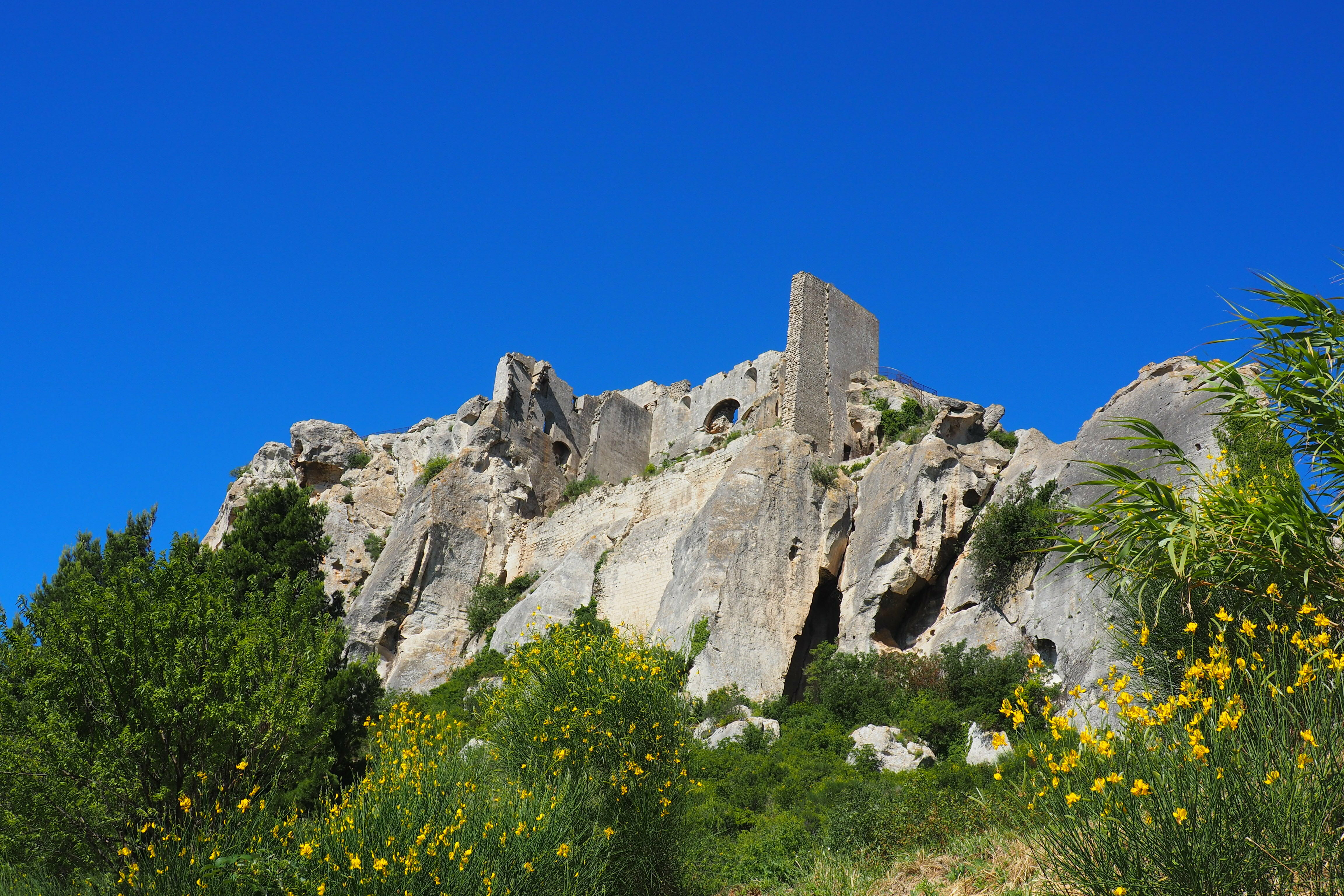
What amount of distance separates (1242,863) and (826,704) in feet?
43.0

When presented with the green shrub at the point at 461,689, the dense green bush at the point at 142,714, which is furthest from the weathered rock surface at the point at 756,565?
the dense green bush at the point at 142,714

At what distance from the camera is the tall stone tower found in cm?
2892

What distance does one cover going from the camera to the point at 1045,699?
16203mm

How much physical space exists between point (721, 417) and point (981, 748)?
80.5 ft

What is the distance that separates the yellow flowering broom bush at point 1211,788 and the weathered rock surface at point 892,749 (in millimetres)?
8922

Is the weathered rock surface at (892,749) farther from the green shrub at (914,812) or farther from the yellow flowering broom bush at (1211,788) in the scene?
the yellow flowering broom bush at (1211,788)

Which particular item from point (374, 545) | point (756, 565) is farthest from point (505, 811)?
point (374, 545)

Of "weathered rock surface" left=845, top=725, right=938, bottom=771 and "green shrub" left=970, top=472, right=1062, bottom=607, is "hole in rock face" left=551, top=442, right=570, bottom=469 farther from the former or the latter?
"weathered rock surface" left=845, top=725, right=938, bottom=771

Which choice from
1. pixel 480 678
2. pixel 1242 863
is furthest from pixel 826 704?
pixel 1242 863

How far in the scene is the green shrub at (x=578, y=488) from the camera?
1298 inches

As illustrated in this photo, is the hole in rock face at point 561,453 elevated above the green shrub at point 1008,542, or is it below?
above

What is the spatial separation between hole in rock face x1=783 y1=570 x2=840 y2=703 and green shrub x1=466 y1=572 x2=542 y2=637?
878 centimetres

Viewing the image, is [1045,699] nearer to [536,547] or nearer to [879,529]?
[879,529]

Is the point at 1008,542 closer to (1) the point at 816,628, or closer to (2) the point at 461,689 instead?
(1) the point at 816,628
